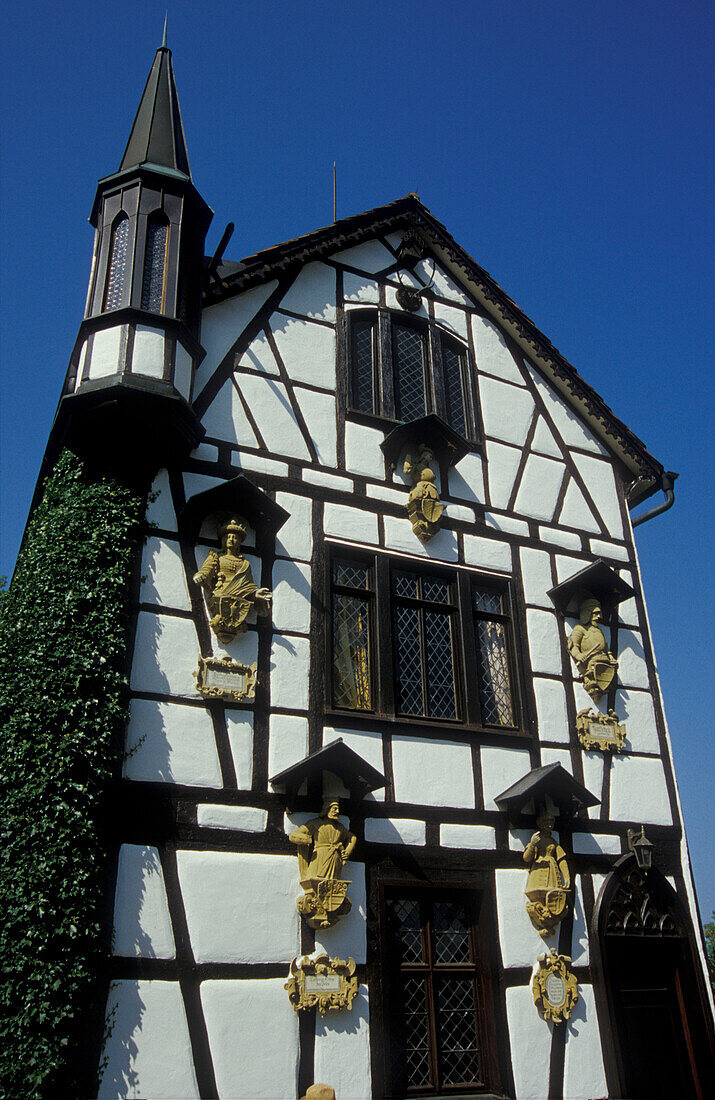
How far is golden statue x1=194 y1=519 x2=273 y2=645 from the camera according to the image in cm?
807

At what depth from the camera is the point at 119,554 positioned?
794 cm

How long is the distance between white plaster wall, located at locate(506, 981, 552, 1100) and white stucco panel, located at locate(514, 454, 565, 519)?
5246 mm

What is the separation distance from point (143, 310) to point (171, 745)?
13.9 feet

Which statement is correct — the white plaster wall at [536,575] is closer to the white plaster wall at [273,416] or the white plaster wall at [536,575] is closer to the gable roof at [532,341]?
the gable roof at [532,341]

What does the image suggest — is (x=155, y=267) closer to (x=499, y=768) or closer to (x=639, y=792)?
(x=499, y=768)

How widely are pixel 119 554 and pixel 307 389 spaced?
3.15 m

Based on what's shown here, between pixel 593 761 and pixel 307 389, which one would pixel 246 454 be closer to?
pixel 307 389

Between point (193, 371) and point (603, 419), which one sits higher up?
point (603, 419)

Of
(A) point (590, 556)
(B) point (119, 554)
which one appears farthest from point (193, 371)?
(A) point (590, 556)

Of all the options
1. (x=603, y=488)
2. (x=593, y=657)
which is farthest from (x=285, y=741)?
(x=603, y=488)

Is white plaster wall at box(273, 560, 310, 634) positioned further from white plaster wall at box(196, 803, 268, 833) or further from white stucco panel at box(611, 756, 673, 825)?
white stucco panel at box(611, 756, 673, 825)

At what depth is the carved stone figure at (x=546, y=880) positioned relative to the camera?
8.45 m

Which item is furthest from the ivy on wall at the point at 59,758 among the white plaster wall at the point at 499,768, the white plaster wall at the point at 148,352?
the white plaster wall at the point at 499,768

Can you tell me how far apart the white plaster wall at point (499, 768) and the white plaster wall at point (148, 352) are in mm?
4908
